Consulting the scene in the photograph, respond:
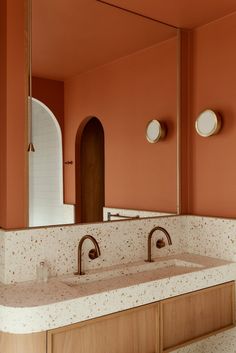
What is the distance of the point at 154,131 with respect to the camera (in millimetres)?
2619

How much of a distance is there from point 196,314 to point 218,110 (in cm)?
127

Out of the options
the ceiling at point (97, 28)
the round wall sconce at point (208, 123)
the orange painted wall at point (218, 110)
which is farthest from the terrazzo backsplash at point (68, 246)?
the ceiling at point (97, 28)

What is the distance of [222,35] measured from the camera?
247 cm

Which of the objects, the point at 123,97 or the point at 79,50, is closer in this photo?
the point at 79,50

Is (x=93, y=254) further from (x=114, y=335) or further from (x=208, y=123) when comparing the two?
(x=208, y=123)

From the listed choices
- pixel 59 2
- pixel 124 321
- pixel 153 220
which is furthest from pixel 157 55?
pixel 124 321

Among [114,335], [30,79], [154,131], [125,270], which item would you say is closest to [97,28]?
[30,79]

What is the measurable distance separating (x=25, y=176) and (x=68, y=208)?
1.09 feet

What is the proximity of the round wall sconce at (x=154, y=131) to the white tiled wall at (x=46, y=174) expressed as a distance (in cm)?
69

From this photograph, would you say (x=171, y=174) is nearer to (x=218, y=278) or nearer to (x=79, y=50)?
(x=218, y=278)

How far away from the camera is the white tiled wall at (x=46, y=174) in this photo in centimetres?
203

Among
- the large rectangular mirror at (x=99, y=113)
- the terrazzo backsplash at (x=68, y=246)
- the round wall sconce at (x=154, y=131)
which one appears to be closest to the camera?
the terrazzo backsplash at (x=68, y=246)

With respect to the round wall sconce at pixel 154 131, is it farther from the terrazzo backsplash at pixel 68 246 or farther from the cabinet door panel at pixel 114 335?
the cabinet door panel at pixel 114 335

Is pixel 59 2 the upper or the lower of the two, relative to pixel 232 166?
upper
